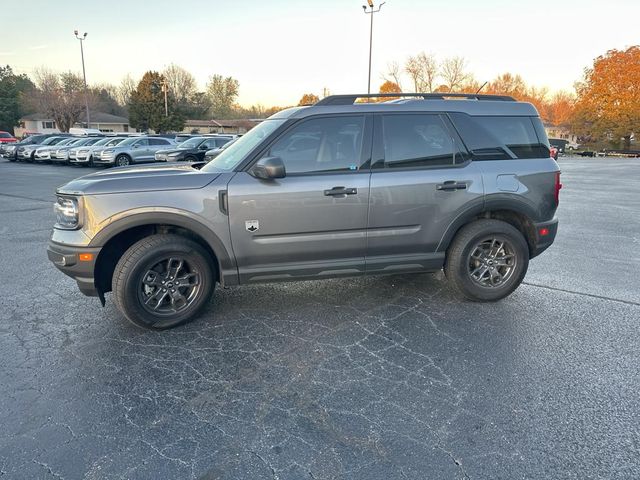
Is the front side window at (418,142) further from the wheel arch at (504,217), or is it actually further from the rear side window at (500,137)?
the wheel arch at (504,217)

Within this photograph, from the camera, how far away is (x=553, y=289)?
4.93m

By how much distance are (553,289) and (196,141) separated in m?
19.7

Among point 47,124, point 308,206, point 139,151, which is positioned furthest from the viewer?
point 47,124

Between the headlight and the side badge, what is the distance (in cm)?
138

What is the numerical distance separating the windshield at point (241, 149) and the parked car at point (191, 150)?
15158mm

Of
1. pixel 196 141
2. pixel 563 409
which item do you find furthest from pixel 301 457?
pixel 196 141

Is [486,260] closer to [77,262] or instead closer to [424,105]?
[424,105]

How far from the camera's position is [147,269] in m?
3.75

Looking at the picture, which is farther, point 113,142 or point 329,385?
point 113,142

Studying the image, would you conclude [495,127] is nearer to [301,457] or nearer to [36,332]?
[301,457]

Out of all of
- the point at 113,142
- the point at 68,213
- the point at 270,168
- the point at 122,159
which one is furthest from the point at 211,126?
the point at 270,168

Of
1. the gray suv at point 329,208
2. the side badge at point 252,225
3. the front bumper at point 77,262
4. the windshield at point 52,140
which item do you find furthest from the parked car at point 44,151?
the side badge at point 252,225

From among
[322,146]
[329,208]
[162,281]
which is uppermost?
[322,146]

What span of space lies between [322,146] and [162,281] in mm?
1881
